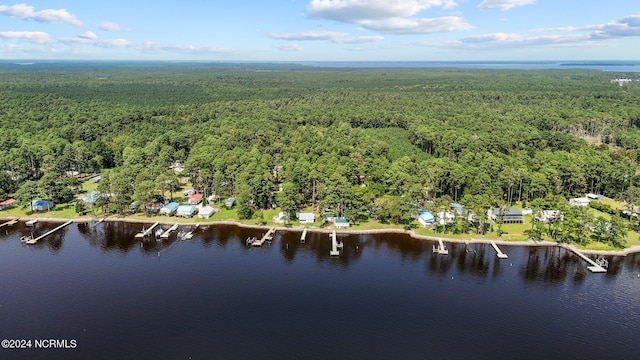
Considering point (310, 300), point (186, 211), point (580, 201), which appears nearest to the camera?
point (310, 300)

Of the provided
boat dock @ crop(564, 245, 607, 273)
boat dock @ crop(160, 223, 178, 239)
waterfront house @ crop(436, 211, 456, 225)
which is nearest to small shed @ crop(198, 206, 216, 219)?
boat dock @ crop(160, 223, 178, 239)

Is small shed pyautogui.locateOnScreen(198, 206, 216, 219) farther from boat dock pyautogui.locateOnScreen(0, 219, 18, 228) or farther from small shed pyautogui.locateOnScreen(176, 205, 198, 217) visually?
boat dock pyautogui.locateOnScreen(0, 219, 18, 228)

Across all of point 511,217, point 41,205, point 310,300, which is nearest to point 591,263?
point 511,217

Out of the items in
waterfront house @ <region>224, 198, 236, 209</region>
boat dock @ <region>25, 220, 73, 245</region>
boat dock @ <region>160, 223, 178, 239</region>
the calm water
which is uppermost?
waterfront house @ <region>224, 198, 236, 209</region>

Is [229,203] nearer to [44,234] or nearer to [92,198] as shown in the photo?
[92,198]

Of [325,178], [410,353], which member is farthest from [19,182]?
[410,353]

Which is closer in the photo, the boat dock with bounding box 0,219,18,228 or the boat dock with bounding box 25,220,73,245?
the boat dock with bounding box 25,220,73,245
